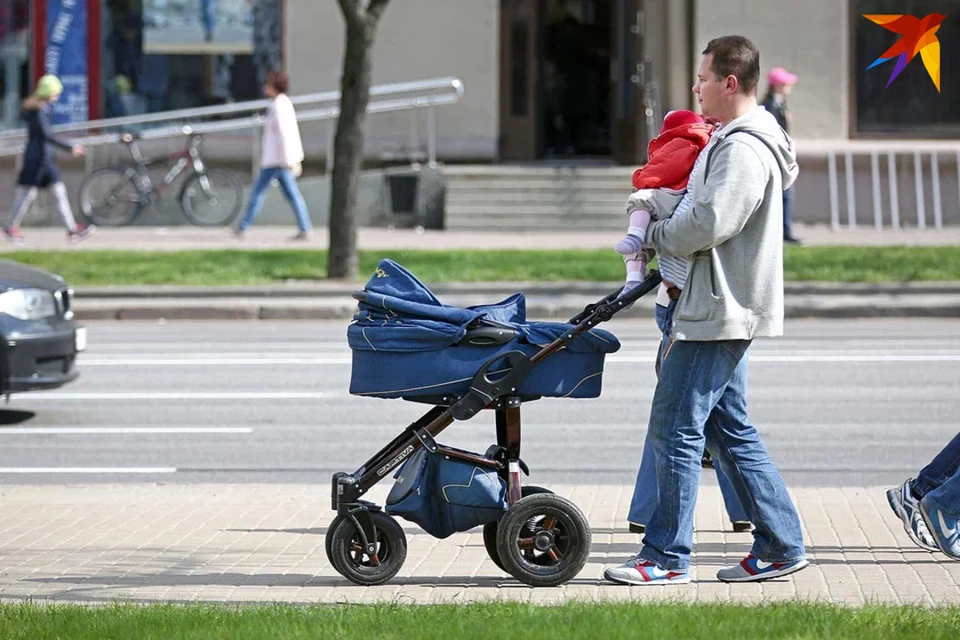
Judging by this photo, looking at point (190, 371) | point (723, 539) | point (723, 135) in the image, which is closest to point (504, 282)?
point (190, 371)

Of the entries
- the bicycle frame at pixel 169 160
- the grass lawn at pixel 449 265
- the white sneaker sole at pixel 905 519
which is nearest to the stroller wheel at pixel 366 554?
the white sneaker sole at pixel 905 519

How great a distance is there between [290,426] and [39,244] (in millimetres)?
11506

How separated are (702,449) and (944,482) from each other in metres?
1.03

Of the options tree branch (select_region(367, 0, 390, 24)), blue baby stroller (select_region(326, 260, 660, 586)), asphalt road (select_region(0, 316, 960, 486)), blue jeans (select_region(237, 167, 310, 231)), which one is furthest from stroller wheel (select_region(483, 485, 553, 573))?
blue jeans (select_region(237, 167, 310, 231))

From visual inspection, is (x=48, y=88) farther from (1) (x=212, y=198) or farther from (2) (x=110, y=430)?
(2) (x=110, y=430)

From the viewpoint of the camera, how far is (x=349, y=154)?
17.2 meters

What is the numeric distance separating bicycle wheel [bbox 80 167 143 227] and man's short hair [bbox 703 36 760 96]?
17.5 metres

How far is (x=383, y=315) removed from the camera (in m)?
5.62

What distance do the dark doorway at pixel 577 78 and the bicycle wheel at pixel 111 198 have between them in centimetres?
763

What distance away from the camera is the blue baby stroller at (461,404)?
18.2ft

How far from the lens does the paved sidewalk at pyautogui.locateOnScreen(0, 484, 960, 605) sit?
5590mm

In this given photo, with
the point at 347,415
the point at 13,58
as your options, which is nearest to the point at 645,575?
the point at 347,415

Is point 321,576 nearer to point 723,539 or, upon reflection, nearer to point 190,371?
point 723,539

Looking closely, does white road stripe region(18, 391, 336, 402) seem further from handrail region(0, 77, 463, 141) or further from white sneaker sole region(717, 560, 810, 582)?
handrail region(0, 77, 463, 141)
